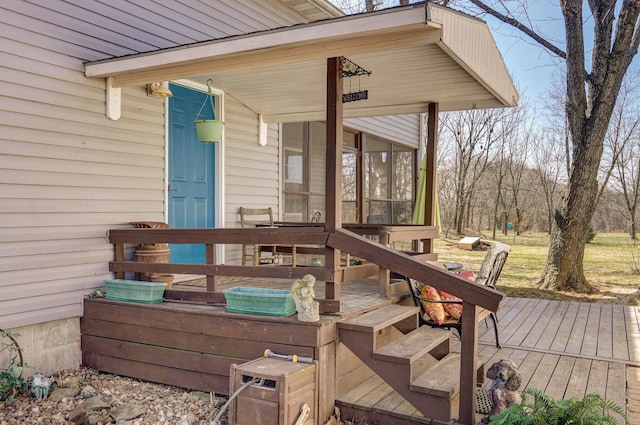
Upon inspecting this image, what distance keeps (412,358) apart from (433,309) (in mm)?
866

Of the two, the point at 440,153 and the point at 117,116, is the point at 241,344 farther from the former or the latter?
the point at 440,153

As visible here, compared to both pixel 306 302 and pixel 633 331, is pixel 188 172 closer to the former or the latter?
pixel 306 302

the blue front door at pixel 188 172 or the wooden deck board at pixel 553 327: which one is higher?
the blue front door at pixel 188 172

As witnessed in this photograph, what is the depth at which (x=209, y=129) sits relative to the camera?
4594mm

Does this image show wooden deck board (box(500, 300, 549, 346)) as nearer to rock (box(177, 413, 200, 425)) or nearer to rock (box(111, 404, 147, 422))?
rock (box(177, 413, 200, 425))

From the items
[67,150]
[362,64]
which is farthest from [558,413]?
[67,150]

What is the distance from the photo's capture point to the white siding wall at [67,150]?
12.1 feet

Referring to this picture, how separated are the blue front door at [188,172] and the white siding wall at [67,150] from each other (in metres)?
0.21

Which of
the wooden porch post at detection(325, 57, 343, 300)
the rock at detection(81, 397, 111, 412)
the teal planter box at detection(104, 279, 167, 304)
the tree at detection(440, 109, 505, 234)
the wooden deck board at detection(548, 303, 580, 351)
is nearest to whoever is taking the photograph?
the rock at detection(81, 397, 111, 412)

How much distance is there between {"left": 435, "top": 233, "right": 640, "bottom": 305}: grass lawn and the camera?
779cm

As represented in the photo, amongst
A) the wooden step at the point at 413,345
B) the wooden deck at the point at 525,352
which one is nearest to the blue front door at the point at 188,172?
the wooden deck at the point at 525,352

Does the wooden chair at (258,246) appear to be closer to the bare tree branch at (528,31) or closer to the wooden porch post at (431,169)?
the wooden porch post at (431,169)

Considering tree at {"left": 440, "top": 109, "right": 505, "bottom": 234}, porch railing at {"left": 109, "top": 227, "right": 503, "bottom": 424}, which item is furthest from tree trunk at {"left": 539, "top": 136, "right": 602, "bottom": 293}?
tree at {"left": 440, "top": 109, "right": 505, "bottom": 234}

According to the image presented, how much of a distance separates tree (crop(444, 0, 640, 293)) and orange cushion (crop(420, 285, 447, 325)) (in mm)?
5149
